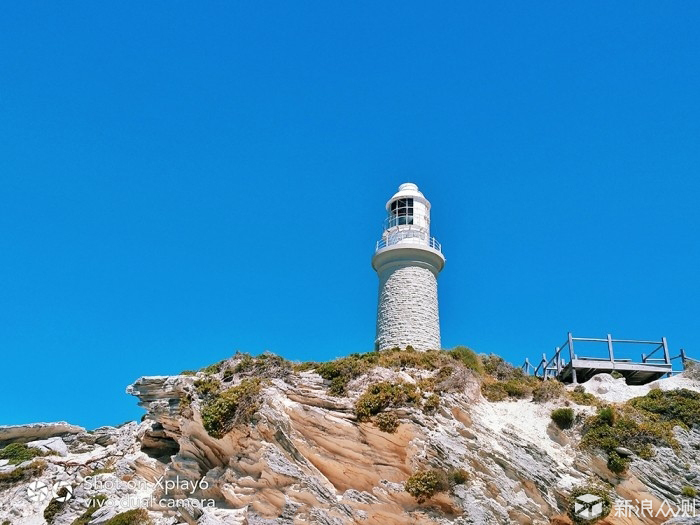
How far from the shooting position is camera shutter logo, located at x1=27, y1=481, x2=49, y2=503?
30859 mm

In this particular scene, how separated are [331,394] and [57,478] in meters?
17.8

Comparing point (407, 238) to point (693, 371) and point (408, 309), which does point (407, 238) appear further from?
point (693, 371)

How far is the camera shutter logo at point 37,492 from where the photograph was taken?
101 feet

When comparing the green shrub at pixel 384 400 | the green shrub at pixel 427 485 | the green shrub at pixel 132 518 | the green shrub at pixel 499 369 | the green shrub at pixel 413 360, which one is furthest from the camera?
the green shrub at pixel 499 369

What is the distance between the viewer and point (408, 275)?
34.7 m

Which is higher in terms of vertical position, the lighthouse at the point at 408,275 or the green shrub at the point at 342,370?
the lighthouse at the point at 408,275

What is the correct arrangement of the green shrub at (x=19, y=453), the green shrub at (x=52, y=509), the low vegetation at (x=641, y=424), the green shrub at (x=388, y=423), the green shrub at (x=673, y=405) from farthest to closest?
the green shrub at (x=19, y=453)
the green shrub at (x=52, y=509)
the green shrub at (x=673, y=405)
the green shrub at (x=388, y=423)
the low vegetation at (x=641, y=424)

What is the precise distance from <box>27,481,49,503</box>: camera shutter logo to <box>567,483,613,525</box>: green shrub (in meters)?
25.9

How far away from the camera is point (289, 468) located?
22.2 meters

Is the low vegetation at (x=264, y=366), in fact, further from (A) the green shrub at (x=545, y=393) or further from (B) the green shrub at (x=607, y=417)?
(B) the green shrub at (x=607, y=417)

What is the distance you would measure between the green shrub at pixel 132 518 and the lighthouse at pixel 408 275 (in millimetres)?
14470

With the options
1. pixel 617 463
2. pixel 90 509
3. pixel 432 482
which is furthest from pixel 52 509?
pixel 617 463

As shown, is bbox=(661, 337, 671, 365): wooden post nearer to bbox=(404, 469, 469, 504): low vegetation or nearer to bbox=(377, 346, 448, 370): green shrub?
bbox=(377, 346, 448, 370): green shrub

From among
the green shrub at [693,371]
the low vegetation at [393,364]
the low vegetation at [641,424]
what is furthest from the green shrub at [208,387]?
the green shrub at [693,371]
